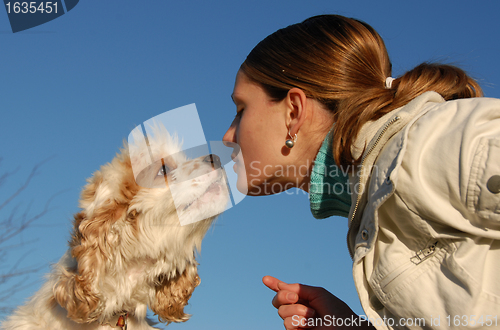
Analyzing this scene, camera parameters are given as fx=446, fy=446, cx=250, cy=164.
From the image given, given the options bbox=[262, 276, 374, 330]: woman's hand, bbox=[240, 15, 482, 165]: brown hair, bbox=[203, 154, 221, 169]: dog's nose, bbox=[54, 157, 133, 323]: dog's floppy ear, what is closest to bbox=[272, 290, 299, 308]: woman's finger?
bbox=[262, 276, 374, 330]: woman's hand

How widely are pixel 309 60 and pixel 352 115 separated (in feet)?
1.60

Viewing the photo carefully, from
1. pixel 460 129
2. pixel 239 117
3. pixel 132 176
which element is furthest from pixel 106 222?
pixel 460 129

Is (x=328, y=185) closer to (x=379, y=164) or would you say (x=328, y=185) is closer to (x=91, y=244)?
(x=379, y=164)

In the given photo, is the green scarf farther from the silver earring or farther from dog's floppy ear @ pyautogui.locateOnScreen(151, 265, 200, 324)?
dog's floppy ear @ pyautogui.locateOnScreen(151, 265, 200, 324)

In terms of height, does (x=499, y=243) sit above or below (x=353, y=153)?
below

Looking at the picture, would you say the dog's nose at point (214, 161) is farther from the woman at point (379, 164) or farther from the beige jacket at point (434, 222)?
the beige jacket at point (434, 222)

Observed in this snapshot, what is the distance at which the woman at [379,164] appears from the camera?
63.0 inches

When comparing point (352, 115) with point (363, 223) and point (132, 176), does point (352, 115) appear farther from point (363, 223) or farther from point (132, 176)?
point (132, 176)

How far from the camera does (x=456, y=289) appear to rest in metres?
1.62

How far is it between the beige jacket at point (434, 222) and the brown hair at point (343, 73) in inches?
9.8

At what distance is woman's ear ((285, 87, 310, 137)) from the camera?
2.39 meters

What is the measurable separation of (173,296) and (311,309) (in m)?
1.40

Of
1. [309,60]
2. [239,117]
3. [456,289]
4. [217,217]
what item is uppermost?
[309,60]

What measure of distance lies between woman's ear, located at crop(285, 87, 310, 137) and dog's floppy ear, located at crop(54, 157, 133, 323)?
1.24 meters
